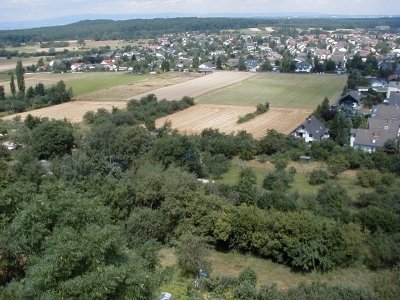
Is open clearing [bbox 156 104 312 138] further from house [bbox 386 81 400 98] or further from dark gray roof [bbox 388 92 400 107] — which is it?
house [bbox 386 81 400 98]

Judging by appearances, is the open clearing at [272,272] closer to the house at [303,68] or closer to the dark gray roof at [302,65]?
the house at [303,68]

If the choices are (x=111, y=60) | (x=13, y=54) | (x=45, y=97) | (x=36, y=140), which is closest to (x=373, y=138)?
(x=36, y=140)

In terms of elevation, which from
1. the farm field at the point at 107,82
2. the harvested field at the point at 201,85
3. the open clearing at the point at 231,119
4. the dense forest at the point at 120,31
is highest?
the dense forest at the point at 120,31

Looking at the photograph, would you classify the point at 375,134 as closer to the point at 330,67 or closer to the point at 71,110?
the point at 71,110

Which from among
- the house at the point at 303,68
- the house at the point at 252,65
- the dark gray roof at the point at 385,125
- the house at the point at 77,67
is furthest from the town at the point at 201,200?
the house at the point at 77,67

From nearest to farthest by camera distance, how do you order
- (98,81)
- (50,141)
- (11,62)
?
(50,141) → (98,81) → (11,62)

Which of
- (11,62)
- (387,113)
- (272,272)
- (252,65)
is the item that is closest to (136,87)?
(252,65)
